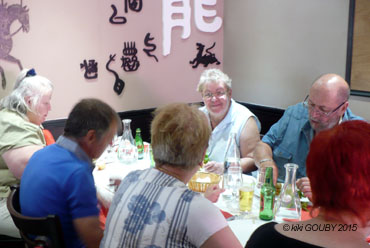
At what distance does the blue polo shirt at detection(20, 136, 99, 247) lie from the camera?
1.54 meters

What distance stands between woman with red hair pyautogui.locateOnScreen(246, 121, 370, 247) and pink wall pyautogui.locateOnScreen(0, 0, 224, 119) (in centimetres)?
263

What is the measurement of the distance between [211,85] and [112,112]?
116 cm

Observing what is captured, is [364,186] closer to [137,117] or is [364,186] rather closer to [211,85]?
[211,85]

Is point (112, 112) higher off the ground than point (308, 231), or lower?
higher

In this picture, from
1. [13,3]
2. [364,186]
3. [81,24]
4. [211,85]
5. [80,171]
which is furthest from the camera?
[81,24]

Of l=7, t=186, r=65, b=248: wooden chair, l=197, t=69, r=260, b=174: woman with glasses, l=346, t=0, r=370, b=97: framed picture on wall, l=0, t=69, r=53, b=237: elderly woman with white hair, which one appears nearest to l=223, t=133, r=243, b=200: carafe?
l=197, t=69, r=260, b=174: woman with glasses

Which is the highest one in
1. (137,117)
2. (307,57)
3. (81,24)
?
(81,24)

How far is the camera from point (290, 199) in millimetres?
1720

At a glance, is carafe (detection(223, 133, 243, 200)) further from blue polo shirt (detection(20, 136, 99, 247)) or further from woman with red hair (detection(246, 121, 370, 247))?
woman with red hair (detection(246, 121, 370, 247))

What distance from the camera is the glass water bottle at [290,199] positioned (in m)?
1.71

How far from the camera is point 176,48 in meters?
4.01

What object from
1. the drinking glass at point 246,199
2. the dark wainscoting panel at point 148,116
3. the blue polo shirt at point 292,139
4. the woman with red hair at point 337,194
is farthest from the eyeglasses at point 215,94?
the woman with red hair at point 337,194

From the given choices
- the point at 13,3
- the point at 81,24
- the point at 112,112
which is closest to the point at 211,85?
the point at 112,112

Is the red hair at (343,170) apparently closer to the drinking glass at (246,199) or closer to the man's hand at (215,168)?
the drinking glass at (246,199)
